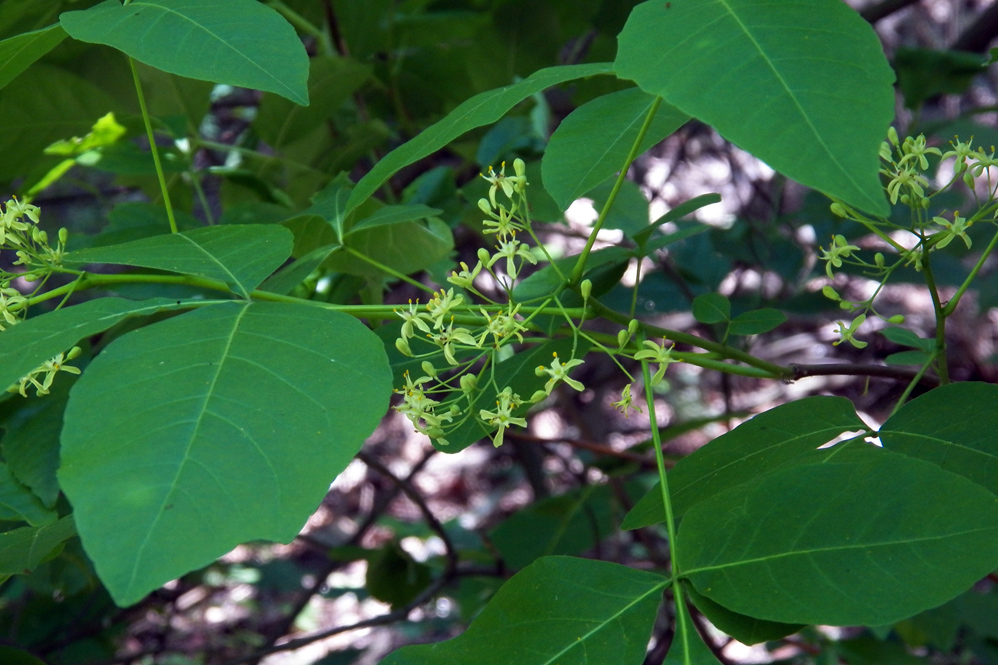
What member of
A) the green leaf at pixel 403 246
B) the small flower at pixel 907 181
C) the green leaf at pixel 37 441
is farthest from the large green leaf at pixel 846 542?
the green leaf at pixel 37 441

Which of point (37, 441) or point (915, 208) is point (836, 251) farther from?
point (37, 441)

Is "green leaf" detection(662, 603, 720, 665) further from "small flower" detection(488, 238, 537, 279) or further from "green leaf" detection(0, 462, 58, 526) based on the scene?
"green leaf" detection(0, 462, 58, 526)

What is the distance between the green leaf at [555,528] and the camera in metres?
2.00

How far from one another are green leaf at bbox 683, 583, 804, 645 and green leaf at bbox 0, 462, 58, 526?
2.64ft

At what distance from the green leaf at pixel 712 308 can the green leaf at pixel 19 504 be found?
0.88 m

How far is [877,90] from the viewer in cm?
61

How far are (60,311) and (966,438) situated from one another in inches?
35.5

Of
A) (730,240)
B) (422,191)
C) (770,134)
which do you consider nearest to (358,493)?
(730,240)

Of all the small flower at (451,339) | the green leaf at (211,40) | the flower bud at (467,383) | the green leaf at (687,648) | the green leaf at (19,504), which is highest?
the green leaf at (211,40)

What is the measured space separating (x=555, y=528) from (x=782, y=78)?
1.57m

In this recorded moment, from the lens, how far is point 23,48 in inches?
35.3

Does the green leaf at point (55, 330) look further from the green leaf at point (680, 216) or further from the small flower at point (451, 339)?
the green leaf at point (680, 216)

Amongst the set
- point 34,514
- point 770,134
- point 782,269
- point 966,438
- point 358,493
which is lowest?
point 358,493

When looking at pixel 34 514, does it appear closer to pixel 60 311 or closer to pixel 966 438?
pixel 60 311
